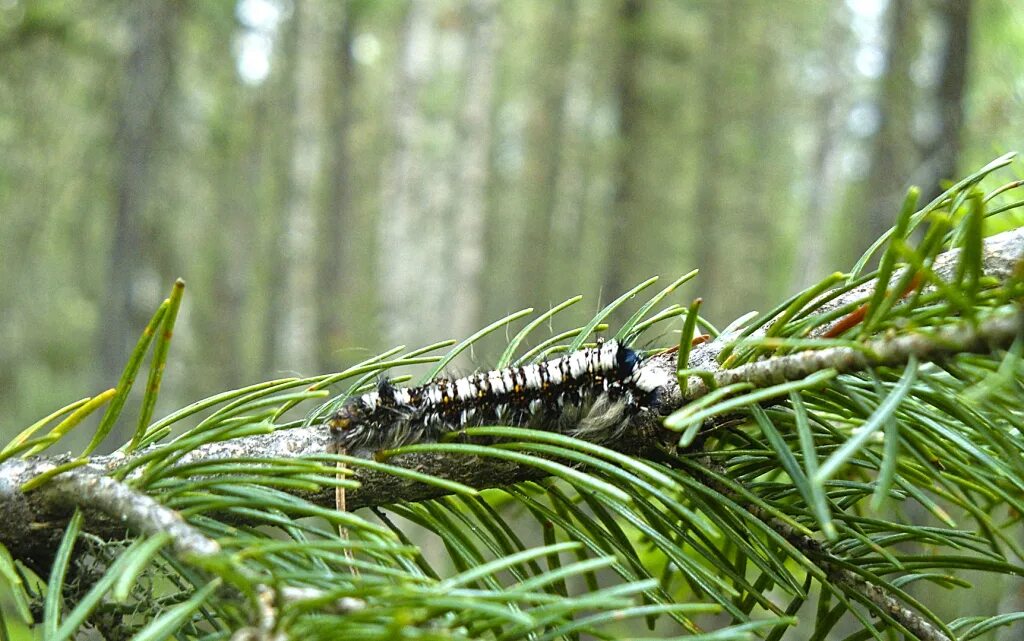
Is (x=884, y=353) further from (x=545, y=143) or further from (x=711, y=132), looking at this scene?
(x=545, y=143)

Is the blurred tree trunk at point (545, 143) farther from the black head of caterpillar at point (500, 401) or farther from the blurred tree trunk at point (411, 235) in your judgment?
the black head of caterpillar at point (500, 401)

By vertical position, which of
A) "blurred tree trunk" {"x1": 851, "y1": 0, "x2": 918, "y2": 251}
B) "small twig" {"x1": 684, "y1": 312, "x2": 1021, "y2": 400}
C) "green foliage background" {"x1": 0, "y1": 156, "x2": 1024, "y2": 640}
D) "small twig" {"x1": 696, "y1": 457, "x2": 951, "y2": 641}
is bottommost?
"small twig" {"x1": 696, "y1": 457, "x2": 951, "y2": 641}

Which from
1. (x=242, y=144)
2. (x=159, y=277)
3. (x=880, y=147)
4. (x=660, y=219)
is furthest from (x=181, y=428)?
(x=660, y=219)

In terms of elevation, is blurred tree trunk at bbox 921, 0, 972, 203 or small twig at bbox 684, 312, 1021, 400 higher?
blurred tree trunk at bbox 921, 0, 972, 203

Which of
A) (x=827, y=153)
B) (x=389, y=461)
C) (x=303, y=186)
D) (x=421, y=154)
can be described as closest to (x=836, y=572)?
(x=389, y=461)

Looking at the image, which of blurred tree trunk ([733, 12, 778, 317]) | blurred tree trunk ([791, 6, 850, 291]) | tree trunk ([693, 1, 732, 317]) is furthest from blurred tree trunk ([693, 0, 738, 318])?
blurred tree trunk ([791, 6, 850, 291])

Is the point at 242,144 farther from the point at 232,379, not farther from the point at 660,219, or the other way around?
the point at 660,219

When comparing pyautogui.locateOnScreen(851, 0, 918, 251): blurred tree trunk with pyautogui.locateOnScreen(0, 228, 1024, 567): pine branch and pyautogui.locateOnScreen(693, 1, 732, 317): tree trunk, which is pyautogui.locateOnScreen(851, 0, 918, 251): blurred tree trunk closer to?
pyautogui.locateOnScreen(0, 228, 1024, 567): pine branch
